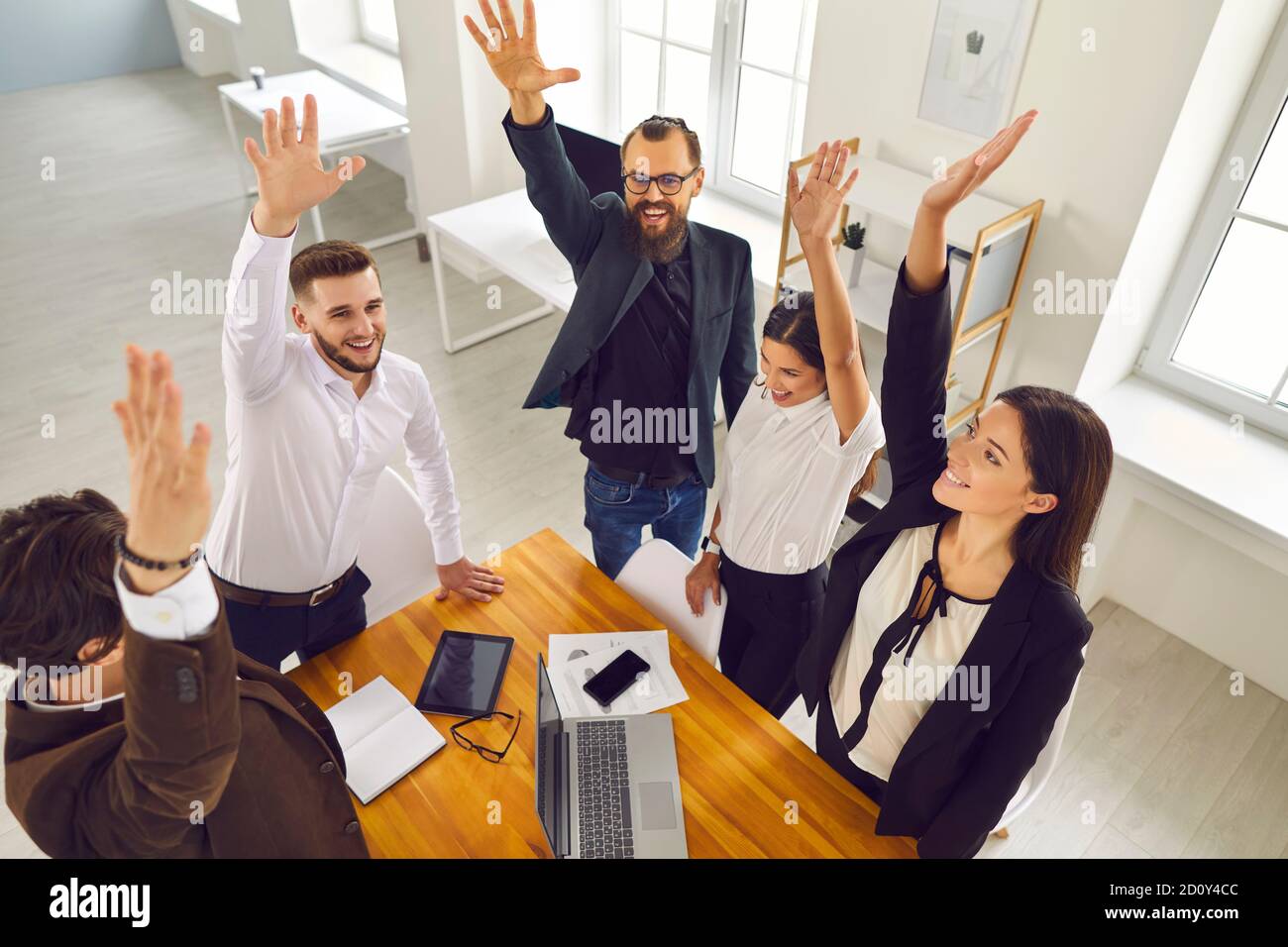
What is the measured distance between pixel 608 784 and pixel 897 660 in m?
0.67

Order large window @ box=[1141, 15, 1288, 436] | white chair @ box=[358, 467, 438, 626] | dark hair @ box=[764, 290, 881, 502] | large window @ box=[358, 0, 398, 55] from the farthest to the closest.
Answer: large window @ box=[358, 0, 398, 55] < large window @ box=[1141, 15, 1288, 436] < white chair @ box=[358, 467, 438, 626] < dark hair @ box=[764, 290, 881, 502]

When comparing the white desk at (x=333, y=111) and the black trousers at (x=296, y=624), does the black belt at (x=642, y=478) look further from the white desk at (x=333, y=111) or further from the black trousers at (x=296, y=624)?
the white desk at (x=333, y=111)

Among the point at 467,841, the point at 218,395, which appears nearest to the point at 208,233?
the point at 218,395

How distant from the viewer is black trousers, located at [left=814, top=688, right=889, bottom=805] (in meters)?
1.89

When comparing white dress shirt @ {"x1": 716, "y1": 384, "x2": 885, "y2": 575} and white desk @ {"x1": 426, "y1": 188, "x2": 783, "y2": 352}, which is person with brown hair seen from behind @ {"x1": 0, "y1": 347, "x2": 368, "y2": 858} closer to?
white dress shirt @ {"x1": 716, "y1": 384, "x2": 885, "y2": 575}

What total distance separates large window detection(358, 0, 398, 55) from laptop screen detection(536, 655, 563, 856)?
578cm

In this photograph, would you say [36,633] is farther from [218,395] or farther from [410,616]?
[218,395]

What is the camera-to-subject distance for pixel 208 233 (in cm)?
579

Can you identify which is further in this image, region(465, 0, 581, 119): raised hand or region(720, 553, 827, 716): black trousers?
region(720, 553, 827, 716): black trousers

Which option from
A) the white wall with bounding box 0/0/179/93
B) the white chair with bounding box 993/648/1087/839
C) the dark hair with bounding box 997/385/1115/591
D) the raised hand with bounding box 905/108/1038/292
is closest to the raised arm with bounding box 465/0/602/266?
the raised hand with bounding box 905/108/1038/292

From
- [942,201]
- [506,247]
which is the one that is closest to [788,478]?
[942,201]

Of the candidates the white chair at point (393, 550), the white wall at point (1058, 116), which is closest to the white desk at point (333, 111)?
the white wall at point (1058, 116)

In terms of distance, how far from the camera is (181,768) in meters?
1.04
